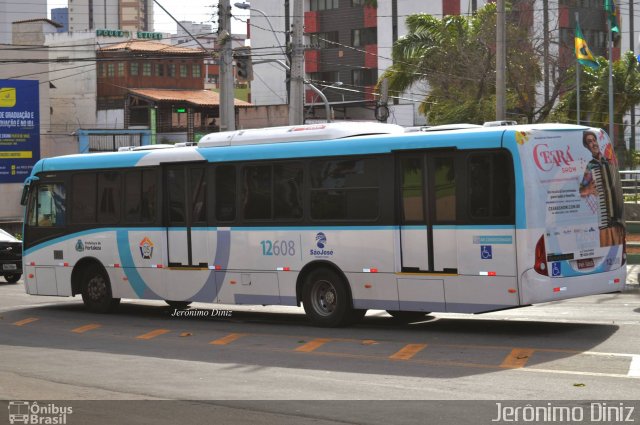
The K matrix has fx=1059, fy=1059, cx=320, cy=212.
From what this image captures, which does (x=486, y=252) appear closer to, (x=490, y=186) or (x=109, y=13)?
(x=490, y=186)

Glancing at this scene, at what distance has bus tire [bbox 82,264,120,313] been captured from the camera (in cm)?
2031

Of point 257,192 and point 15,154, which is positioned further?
point 15,154

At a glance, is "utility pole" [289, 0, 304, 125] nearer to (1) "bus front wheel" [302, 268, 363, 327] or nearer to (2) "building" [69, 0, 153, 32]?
(1) "bus front wheel" [302, 268, 363, 327]

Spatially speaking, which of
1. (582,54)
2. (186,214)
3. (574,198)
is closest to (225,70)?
(186,214)

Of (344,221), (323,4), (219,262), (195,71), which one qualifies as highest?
(323,4)

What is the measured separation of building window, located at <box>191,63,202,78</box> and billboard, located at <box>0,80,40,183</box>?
18.8m

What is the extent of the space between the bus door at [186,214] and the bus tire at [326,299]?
7.95 ft

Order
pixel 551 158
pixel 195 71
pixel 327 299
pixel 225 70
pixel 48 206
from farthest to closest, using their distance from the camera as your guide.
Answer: pixel 195 71 < pixel 225 70 < pixel 48 206 < pixel 327 299 < pixel 551 158

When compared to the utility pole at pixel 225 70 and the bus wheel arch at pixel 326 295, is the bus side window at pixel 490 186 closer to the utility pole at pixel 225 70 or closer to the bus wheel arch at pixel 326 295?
the bus wheel arch at pixel 326 295

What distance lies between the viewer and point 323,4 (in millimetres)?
71812

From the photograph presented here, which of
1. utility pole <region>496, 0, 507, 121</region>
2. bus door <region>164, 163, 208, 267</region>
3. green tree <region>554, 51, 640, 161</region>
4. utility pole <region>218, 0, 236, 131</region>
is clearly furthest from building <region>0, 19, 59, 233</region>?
bus door <region>164, 163, 208, 267</region>

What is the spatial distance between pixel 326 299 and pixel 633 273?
10.8m

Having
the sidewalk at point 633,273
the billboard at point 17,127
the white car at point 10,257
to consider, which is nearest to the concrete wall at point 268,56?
the billboard at point 17,127

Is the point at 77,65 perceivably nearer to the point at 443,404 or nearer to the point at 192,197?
the point at 192,197
